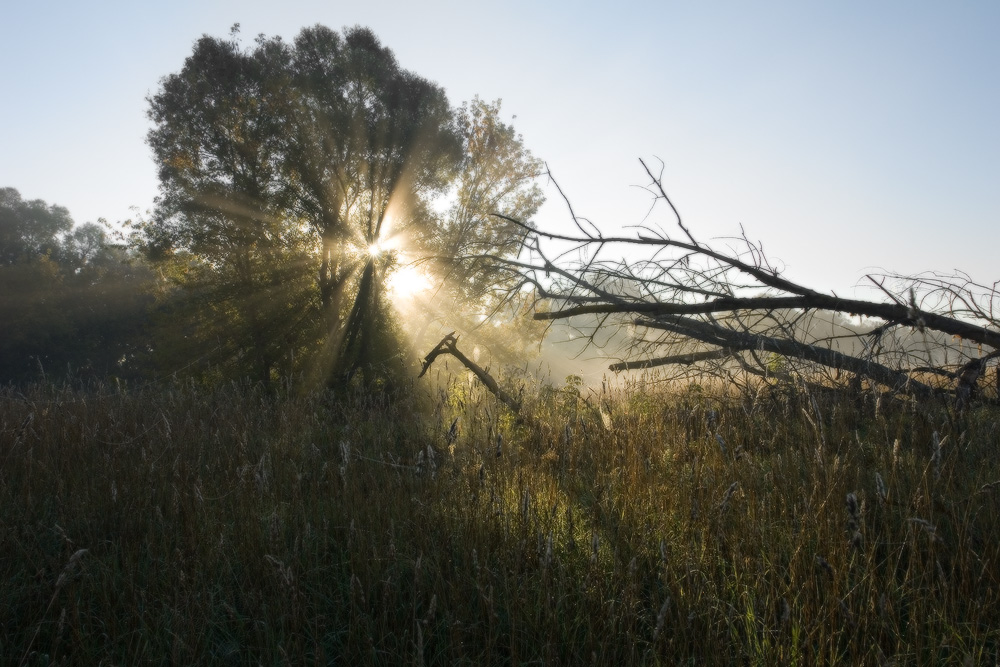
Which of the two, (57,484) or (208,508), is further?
(57,484)

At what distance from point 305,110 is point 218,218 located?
3.78 metres

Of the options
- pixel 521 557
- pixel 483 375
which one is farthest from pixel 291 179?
pixel 521 557

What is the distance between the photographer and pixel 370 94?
679 inches

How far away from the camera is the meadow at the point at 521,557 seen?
78.4 inches

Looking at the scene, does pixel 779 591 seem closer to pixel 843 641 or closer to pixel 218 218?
pixel 843 641

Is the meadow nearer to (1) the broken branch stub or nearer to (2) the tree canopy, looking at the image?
(1) the broken branch stub

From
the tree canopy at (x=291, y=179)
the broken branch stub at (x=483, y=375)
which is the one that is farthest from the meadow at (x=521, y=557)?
the tree canopy at (x=291, y=179)

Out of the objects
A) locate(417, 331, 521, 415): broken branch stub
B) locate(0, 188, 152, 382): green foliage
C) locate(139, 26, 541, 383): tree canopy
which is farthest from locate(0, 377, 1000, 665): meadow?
locate(0, 188, 152, 382): green foliage

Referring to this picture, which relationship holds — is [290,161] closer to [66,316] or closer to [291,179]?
[291,179]

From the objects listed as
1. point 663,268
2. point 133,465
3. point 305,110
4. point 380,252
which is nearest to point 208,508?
point 133,465

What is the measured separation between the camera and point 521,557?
2.35 meters

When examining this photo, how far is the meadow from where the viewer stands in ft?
6.53

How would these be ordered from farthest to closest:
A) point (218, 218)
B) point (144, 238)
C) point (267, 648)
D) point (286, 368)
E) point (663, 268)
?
point (144, 238), point (218, 218), point (286, 368), point (663, 268), point (267, 648)

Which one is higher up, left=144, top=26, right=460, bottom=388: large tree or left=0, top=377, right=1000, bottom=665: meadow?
left=144, top=26, right=460, bottom=388: large tree
